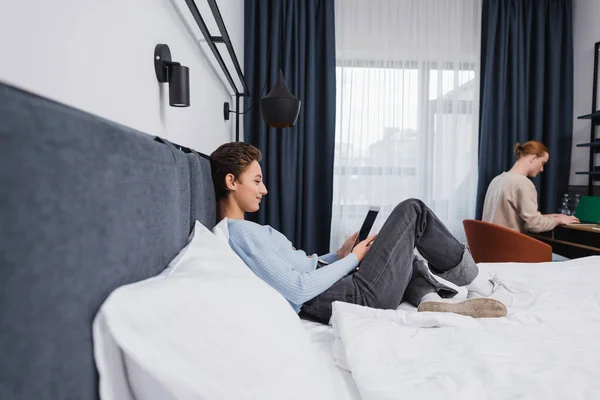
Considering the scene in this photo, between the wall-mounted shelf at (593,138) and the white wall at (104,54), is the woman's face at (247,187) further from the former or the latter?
the wall-mounted shelf at (593,138)

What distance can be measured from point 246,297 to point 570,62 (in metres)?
3.99

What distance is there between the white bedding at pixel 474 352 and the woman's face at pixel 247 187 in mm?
549

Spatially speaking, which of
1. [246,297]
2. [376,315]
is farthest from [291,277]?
[246,297]

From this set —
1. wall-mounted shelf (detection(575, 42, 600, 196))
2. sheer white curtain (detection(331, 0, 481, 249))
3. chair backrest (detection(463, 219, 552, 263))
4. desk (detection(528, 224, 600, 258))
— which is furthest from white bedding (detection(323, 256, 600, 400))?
wall-mounted shelf (detection(575, 42, 600, 196))

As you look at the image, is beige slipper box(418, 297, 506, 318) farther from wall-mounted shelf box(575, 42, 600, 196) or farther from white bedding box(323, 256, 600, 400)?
wall-mounted shelf box(575, 42, 600, 196)

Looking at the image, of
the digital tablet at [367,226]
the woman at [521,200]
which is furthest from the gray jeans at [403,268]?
the woman at [521,200]

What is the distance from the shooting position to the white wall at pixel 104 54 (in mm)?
576

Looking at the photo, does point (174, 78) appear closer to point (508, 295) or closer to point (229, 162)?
point (229, 162)

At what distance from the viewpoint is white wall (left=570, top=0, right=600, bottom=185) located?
3.63 metres

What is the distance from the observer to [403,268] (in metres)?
1.54

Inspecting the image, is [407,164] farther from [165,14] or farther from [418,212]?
[165,14]

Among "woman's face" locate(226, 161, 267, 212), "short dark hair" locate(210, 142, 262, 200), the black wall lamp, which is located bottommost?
"woman's face" locate(226, 161, 267, 212)

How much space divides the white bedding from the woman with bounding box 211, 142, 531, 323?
0.37ft

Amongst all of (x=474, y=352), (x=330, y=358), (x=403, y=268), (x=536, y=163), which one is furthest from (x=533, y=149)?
(x=330, y=358)
